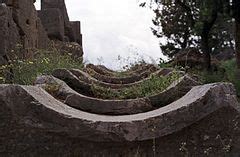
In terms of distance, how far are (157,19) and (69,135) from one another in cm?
2582

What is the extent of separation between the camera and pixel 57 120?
122 inches

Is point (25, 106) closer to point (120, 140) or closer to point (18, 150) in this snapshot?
point (18, 150)

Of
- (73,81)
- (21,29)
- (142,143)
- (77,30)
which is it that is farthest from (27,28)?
(77,30)

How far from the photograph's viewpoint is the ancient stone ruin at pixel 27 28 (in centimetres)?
720

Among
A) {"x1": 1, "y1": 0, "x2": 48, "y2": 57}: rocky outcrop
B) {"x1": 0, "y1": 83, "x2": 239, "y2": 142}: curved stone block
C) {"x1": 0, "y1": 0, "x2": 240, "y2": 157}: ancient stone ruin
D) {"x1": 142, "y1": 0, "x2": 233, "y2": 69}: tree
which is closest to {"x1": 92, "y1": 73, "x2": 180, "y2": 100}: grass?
{"x1": 0, "y1": 0, "x2": 240, "y2": 157}: ancient stone ruin

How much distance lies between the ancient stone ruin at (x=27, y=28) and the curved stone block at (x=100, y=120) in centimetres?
401

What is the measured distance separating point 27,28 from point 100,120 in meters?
6.59

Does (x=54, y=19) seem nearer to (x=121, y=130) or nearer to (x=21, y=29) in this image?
(x=21, y=29)

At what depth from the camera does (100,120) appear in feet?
10.6

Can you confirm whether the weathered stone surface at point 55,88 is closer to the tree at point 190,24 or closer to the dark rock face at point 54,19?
the dark rock face at point 54,19

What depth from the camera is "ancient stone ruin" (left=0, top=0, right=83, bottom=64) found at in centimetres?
720

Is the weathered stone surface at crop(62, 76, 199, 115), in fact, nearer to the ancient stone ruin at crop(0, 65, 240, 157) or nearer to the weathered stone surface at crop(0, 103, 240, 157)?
the ancient stone ruin at crop(0, 65, 240, 157)

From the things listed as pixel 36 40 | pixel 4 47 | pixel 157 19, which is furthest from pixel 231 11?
pixel 157 19

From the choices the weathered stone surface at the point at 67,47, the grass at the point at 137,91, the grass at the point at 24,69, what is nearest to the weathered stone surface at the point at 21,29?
the grass at the point at 24,69
